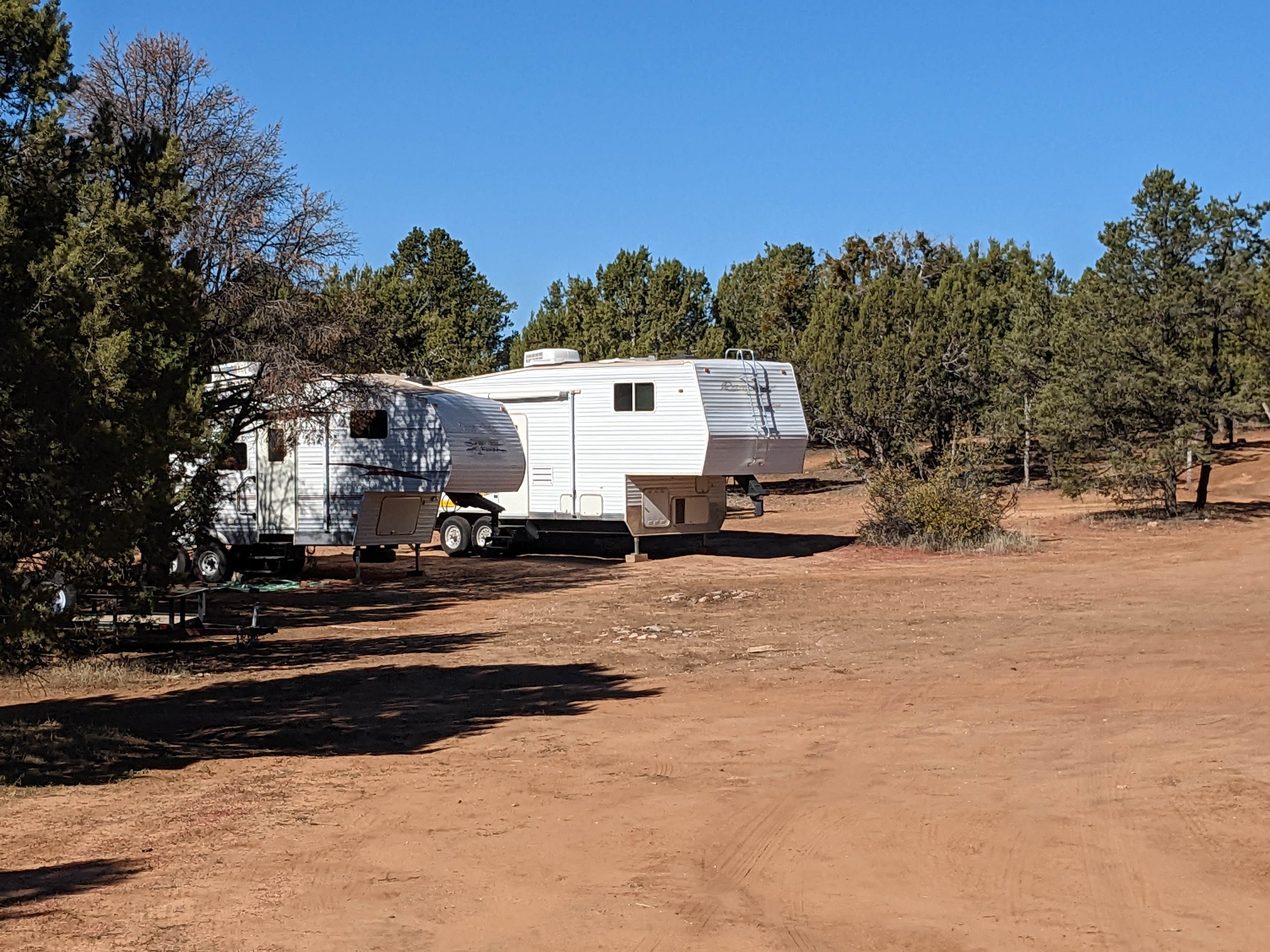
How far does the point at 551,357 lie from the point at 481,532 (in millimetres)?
3848

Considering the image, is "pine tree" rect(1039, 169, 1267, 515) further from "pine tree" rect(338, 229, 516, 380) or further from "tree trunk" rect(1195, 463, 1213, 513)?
"pine tree" rect(338, 229, 516, 380)

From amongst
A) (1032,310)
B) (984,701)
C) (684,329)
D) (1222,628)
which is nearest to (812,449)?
(684,329)

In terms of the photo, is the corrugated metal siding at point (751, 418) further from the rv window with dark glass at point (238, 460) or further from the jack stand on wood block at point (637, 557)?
the rv window with dark glass at point (238, 460)

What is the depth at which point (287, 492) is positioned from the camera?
23.1 meters

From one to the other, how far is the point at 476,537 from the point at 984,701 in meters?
17.2

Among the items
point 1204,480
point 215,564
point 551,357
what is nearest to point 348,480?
point 215,564

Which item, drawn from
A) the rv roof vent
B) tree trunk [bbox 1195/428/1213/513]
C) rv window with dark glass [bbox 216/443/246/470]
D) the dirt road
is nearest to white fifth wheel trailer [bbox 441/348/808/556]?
the rv roof vent

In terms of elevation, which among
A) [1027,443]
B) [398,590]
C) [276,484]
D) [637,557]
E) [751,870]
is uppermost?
[1027,443]

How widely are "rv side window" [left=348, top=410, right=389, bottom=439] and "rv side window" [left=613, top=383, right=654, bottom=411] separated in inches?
171

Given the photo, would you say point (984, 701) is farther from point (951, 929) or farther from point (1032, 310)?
point (1032, 310)

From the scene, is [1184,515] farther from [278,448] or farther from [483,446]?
[278,448]

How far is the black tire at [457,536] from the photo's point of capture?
27547 mm

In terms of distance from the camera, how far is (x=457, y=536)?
1090 inches

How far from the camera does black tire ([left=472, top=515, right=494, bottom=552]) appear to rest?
27312mm
